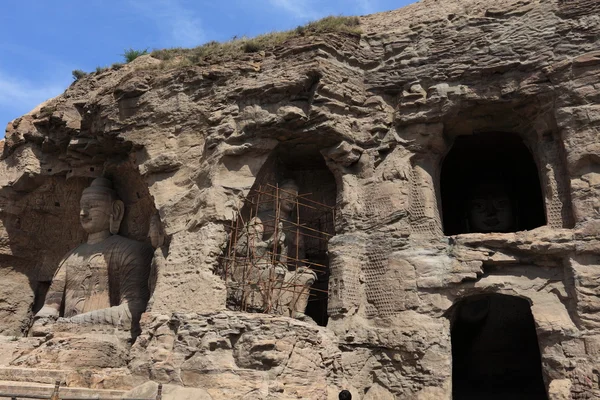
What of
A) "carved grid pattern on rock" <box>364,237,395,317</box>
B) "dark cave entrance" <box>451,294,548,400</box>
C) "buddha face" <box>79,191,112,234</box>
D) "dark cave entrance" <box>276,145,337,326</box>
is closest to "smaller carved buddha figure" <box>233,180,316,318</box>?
"dark cave entrance" <box>276,145,337,326</box>

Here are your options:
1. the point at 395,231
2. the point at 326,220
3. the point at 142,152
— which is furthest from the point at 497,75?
the point at 142,152

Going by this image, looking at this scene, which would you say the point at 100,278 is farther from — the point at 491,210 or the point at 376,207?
the point at 491,210

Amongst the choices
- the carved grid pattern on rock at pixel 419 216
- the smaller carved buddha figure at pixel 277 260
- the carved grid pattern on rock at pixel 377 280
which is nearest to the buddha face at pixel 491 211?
the carved grid pattern on rock at pixel 419 216

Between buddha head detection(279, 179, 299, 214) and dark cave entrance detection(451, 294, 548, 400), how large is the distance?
4093mm

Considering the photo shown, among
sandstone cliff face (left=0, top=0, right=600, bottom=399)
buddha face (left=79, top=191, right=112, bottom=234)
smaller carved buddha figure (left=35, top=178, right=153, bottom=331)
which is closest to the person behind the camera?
sandstone cliff face (left=0, top=0, right=600, bottom=399)

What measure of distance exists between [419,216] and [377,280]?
1.26 metres

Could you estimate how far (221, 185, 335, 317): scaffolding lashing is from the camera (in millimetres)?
9578

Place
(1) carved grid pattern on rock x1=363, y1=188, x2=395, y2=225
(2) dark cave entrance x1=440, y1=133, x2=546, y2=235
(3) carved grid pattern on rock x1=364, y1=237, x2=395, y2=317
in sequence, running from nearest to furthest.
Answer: (3) carved grid pattern on rock x1=364, y1=237, x2=395, y2=317
(1) carved grid pattern on rock x1=363, y1=188, x2=395, y2=225
(2) dark cave entrance x1=440, y1=133, x2=546, y2=235

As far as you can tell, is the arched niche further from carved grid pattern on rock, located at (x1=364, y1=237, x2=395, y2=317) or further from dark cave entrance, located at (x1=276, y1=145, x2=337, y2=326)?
carved grid pattern on rock, located at (x1=364, y1=237, x2=395, y2=317)

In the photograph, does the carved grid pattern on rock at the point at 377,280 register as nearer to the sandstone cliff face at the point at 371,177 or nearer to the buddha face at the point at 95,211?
the sandstone cliff face at the point at 371,177

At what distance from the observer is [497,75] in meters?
9.76

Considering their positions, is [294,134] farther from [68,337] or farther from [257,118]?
[68,337]

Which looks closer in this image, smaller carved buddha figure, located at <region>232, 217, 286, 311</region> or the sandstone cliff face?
the sandstone cliff face

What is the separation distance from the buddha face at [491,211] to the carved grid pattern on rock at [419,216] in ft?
8.02
